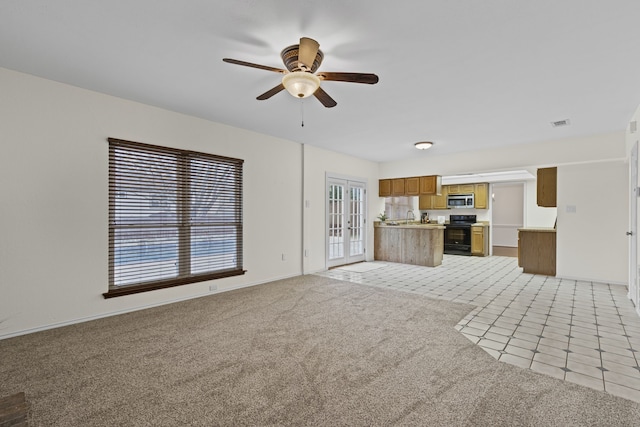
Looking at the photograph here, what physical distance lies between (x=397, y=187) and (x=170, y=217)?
17.5 feet

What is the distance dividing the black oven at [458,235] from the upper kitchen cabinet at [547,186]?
294 cm

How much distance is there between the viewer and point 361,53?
8.25ft

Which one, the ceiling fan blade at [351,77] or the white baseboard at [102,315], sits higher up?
the ceiling fan blade at [351,77]

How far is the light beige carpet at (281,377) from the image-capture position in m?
1.74

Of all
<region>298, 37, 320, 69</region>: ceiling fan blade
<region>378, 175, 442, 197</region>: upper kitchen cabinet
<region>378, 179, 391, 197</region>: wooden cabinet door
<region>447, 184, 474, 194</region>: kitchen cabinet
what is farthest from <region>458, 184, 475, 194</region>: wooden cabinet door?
<region>298, 37, 320, 69</region>: ceiling fan blade

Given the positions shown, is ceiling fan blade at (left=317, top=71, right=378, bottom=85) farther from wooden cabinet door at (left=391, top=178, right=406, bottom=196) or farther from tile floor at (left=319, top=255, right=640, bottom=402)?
wooden cabinet door at (left=391, top=178, right=406, bottom=196)

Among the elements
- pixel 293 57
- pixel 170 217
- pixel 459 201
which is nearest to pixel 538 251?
pixel 459 201

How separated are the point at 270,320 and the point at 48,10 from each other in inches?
123

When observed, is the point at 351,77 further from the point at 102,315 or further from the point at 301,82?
the point at 102,315

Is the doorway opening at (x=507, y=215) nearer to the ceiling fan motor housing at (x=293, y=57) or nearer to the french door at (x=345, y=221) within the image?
the french door at (x=345, y=221)

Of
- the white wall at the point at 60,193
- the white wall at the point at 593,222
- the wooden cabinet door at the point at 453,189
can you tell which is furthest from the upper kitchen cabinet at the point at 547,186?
the white wall at the point at 60,193

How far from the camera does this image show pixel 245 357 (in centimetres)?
243

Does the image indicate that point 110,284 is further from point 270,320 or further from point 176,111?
point 176,111

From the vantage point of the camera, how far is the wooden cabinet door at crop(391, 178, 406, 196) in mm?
7324
